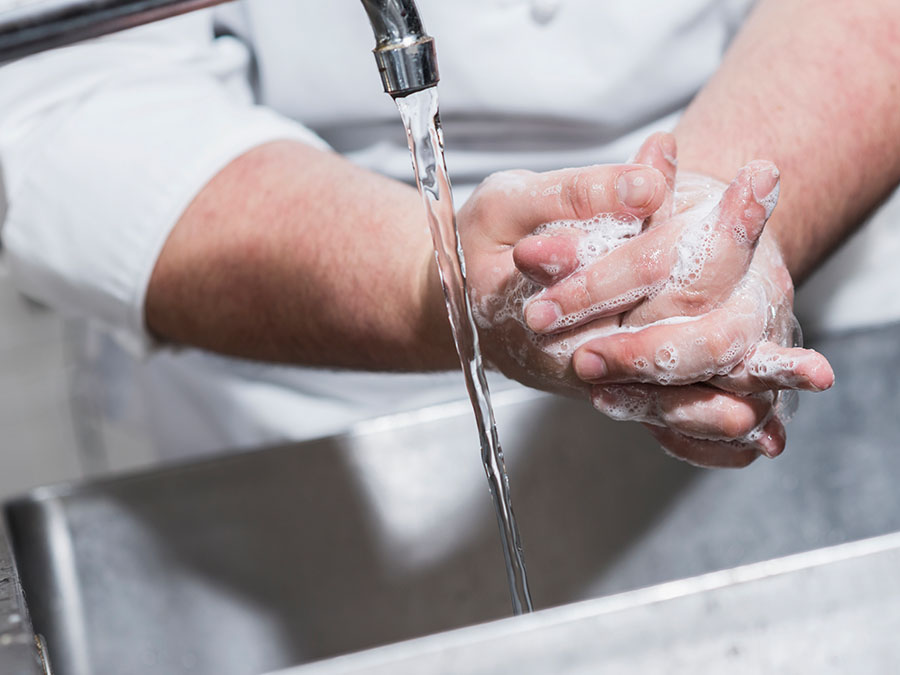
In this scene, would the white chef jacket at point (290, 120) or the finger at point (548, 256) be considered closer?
the finger at point (548, 256)

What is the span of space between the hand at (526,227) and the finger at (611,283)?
11 mm

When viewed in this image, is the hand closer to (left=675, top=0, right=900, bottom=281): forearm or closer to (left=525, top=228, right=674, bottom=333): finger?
(left=525, top=228, right=674, bottom=333): finger

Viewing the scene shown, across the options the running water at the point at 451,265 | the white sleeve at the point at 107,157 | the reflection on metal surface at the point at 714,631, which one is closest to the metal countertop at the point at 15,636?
the reflection on metal surface at the point at 714,631

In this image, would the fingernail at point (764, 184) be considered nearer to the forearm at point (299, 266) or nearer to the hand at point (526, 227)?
the hand at point (526, 227)

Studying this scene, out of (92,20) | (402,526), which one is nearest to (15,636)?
(92,20)

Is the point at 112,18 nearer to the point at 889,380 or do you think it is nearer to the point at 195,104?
the point at 195,104

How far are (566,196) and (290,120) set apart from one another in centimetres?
33

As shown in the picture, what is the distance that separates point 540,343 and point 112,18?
0.70 feet

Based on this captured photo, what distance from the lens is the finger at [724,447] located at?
445 millimetres

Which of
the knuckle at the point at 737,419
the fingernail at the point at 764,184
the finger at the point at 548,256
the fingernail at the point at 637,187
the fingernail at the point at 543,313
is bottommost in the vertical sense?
the knuckle at the point at 737,419

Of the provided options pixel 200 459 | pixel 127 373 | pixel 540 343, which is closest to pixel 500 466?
pixel 540 343

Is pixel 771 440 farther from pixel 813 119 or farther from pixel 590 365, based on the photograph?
pixel 813 119

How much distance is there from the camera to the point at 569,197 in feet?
1.32

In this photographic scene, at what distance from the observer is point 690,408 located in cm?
42
